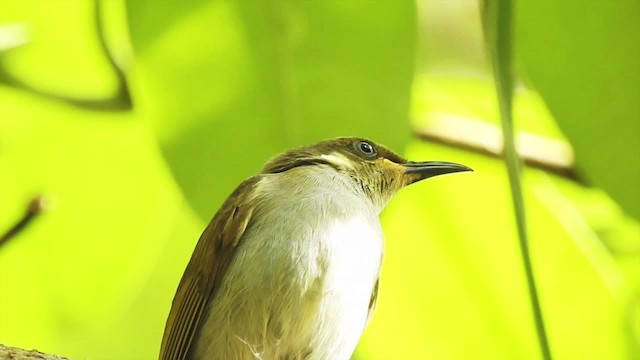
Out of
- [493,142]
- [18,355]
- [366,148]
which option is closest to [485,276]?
[493,142]

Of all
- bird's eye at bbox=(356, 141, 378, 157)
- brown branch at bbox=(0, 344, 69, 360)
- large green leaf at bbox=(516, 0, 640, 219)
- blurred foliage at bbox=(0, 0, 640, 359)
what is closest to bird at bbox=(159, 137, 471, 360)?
bird's eye at bbox=(356, 141, 378, 157)

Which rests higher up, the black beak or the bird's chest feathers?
the black beak

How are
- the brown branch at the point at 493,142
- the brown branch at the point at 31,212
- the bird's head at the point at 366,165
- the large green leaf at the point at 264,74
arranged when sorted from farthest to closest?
the brown branch at the point at 493,142 < the brown branch at the point at 31,212 < the large green leaf at the point at 264,74 < the bird's head at the point at 366,165

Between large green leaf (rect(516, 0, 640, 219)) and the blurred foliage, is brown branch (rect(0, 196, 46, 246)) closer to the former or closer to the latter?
the blurred foliage

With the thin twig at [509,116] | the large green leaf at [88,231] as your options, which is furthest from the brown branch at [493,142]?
the large green leaf at [88,231]

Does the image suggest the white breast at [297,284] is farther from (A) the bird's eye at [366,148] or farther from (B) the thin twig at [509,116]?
(B) the thin twig at [509,116]

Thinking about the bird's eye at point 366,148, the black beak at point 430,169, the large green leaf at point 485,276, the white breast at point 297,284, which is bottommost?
the large green leaf at point 485,276
